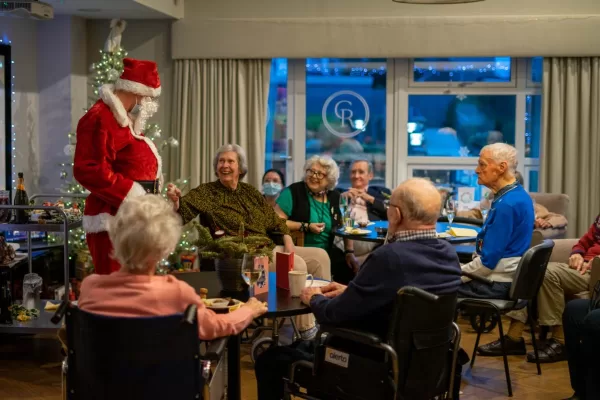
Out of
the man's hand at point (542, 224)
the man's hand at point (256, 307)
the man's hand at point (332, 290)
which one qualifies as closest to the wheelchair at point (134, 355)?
the man's hand at point (256, 307)

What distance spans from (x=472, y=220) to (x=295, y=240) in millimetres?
1302

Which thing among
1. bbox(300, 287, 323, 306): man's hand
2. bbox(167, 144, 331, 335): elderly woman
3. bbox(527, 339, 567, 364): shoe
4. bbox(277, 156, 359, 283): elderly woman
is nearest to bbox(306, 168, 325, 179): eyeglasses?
bbox(277, 156, 359, 283): elderly woman

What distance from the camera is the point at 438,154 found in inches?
310

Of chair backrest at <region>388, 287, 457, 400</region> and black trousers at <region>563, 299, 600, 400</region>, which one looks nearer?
chair backrest at <region>388, 287, 457, 400</region>

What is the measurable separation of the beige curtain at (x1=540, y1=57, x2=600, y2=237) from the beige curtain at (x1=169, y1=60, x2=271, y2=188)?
8.70 feet

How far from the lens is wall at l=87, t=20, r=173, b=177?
7.82m

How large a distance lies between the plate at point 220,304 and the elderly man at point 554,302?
241cm

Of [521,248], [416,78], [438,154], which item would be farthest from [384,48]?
[521,248]

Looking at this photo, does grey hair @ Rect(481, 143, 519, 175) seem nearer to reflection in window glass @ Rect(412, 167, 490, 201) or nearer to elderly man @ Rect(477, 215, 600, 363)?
elderly man @ Rect(477, 215, 600, 363)

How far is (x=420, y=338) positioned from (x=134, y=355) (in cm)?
97

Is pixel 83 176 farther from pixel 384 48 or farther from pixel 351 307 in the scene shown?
pixel 384 48

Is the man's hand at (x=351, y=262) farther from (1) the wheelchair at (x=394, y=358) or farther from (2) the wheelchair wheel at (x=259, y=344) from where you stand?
(1) the wheelchair at (x=394, y=358)

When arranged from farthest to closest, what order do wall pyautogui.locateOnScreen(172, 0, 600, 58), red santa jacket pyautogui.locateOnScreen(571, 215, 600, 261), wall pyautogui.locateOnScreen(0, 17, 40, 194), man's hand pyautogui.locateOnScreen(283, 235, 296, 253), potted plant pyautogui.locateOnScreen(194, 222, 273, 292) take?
wall pyautogui.locateOnScreen(172, 0, 600, 58), wall pyautogui.locateOnScreen(0, 17, 40, 194), red santa jacket pyautogui.locateOnScreen(571, 215, 600, 261), man's hand pyautogui.locateOnScreen(283, 235, 296, 253), potted plant pyautogui.locateOnScreen(194, 222, 273, 292)

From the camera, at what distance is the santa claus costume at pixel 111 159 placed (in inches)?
144
